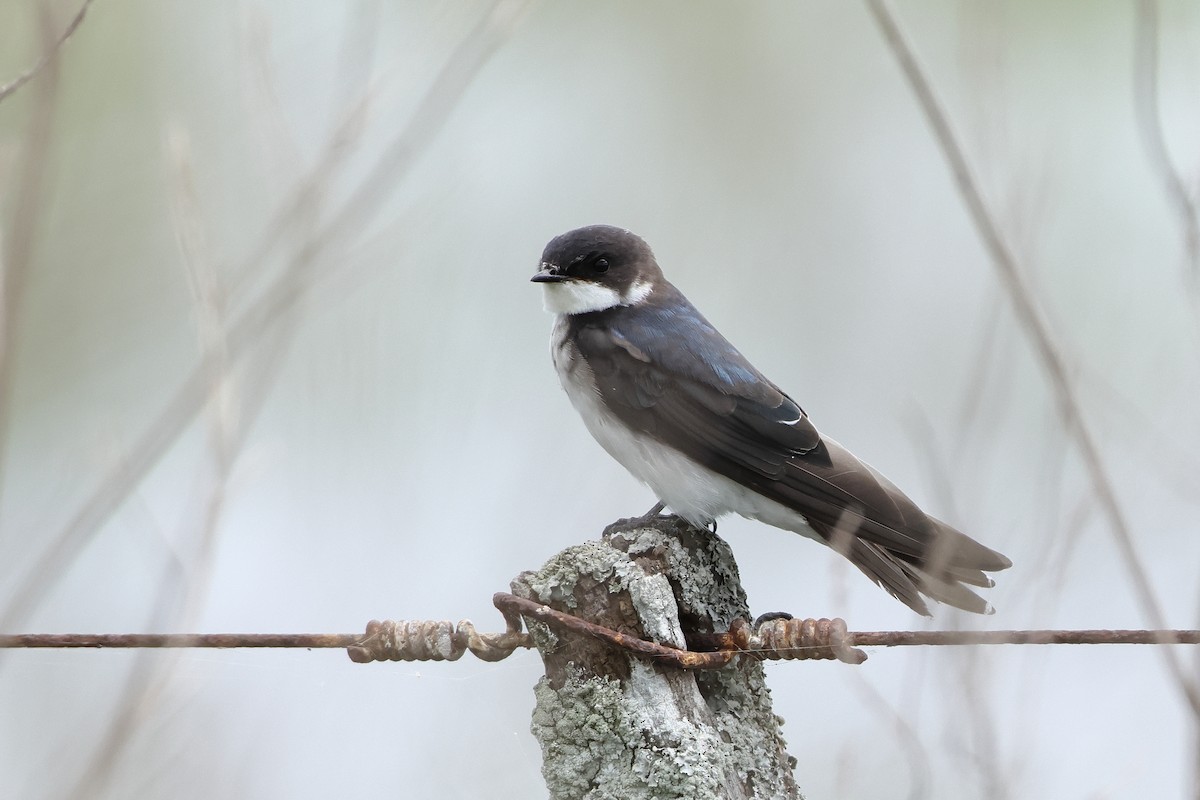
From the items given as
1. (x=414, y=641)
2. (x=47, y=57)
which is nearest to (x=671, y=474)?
(x=414, y=641)

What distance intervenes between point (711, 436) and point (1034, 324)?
5.58 feet

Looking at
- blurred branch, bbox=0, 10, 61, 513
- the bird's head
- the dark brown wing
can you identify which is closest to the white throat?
the bird's head

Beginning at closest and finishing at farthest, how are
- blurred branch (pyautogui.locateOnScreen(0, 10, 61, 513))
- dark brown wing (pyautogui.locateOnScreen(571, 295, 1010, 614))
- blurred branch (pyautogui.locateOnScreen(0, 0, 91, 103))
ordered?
blurred branch (pyautogui.locateOnScreen(0, 10, 61, 513)) → blurred branch (pyautogui.locateOnScreen(0, 0, 91, 103)) → dark brown wing (pyautogui.locateOnScreen(571, 295, 1010, 614))

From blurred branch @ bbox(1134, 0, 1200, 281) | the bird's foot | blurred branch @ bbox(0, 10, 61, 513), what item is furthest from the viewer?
the bird's foot

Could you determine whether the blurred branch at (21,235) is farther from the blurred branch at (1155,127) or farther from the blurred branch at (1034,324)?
the blurred branch at (1155,127)

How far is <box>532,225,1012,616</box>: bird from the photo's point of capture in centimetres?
291

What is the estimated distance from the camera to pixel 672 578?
6.46 feet

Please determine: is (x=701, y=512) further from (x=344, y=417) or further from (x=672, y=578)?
(x=672, y=578)

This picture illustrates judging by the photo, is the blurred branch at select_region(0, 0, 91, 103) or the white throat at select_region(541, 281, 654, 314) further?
the white throat at select_region(541, 281, 654, 314)

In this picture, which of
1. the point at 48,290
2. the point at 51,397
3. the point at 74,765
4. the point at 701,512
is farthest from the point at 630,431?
the point at 51,397

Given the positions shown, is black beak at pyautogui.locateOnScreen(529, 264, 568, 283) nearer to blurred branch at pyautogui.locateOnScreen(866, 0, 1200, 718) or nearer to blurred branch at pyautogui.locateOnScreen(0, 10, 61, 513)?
blurred branch at pyautogui.locateOnScreen(866, 0, 1200, 718)

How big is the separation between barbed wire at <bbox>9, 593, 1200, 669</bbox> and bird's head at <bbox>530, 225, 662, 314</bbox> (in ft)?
6.43

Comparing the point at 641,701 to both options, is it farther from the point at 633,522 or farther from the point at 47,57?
the point at 633,522

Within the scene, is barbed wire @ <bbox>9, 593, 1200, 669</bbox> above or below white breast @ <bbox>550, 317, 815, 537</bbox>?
below
